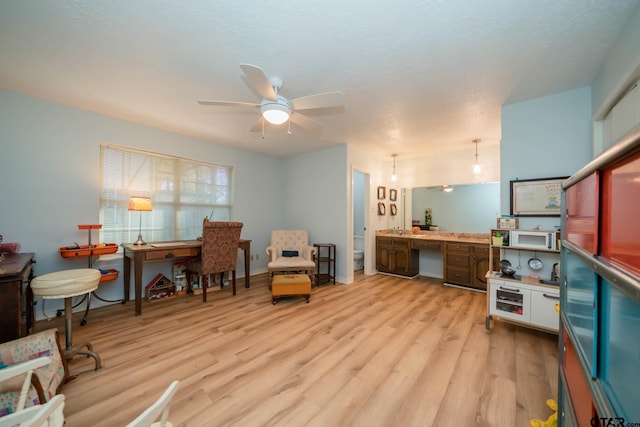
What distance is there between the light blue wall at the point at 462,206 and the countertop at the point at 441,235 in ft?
0.29

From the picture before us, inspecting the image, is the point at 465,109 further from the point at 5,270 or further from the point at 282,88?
the point at 5,270

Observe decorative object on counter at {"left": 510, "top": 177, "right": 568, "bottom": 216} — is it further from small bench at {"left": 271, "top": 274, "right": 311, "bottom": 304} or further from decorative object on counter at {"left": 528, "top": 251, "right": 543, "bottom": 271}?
small bench at {"left": 271, "top": 274, "right": 311, "bottom": 304}

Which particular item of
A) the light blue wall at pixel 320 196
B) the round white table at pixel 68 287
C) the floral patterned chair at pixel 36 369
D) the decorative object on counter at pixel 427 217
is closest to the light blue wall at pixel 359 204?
the light blue wall at pixel 320 196

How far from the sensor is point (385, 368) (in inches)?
77.0

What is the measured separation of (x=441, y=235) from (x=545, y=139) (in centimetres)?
253

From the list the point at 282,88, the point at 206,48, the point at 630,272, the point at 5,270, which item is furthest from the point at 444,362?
the point at 5,270

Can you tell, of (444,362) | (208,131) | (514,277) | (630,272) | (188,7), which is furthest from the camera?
(208,131)

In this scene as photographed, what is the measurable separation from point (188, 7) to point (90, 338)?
304cm

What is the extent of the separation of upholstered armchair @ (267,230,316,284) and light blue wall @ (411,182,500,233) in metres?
2.54

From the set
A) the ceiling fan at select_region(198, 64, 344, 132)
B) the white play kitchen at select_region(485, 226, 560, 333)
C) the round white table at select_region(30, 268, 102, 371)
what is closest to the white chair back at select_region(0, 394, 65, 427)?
the round white table at select_region(30, 268, 102, 371)

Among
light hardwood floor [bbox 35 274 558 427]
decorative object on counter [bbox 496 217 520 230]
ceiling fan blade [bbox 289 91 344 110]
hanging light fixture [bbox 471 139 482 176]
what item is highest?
ceiling fan blade [bbox 289 91 344 110]

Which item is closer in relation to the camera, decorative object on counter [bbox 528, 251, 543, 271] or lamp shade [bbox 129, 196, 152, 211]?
decorative object on counter [bbox 528, 251, 543, 271]

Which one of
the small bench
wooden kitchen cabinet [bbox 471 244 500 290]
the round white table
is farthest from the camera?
wooden kitchen cabinet [bbox 471 244 500 290]

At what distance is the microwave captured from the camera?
7.85 feet
